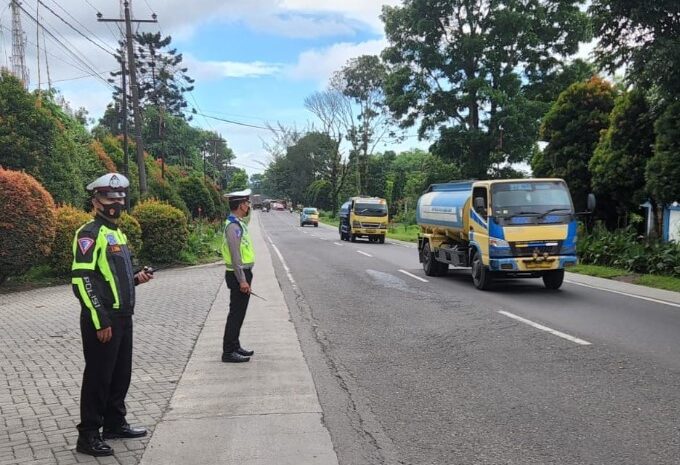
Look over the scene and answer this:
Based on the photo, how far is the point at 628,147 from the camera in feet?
57.5

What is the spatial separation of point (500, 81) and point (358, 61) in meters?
33.1

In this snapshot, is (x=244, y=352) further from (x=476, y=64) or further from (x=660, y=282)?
(x=476, y=64)

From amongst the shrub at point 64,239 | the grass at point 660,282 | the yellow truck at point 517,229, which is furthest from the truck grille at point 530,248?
the shrub at point 64,239

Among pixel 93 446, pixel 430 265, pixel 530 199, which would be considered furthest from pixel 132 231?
pixel 93 446

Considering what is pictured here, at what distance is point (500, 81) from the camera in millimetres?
32531

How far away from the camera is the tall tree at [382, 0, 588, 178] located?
31.7m

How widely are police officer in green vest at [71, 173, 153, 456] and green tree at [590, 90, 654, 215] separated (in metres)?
15.8

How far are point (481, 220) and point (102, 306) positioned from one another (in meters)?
9.98

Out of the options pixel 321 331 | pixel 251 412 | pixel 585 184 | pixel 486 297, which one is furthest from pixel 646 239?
pixel 251 412

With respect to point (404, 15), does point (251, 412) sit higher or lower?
lower

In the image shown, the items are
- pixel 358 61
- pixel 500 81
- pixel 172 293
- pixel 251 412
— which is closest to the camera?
pixel 251 412

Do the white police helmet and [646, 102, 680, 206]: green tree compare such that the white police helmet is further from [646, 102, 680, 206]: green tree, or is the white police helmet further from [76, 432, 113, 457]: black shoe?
[646, 102, 680, 206]: green tree

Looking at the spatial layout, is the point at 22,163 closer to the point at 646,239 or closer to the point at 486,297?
the point at 486,297

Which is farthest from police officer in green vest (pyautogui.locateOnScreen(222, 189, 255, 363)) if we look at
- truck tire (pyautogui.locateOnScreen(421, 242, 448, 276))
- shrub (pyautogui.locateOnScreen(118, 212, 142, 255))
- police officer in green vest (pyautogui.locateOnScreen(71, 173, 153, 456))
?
shrub (pyautogui.locateOnScreen(118, 212, 142, 255))
